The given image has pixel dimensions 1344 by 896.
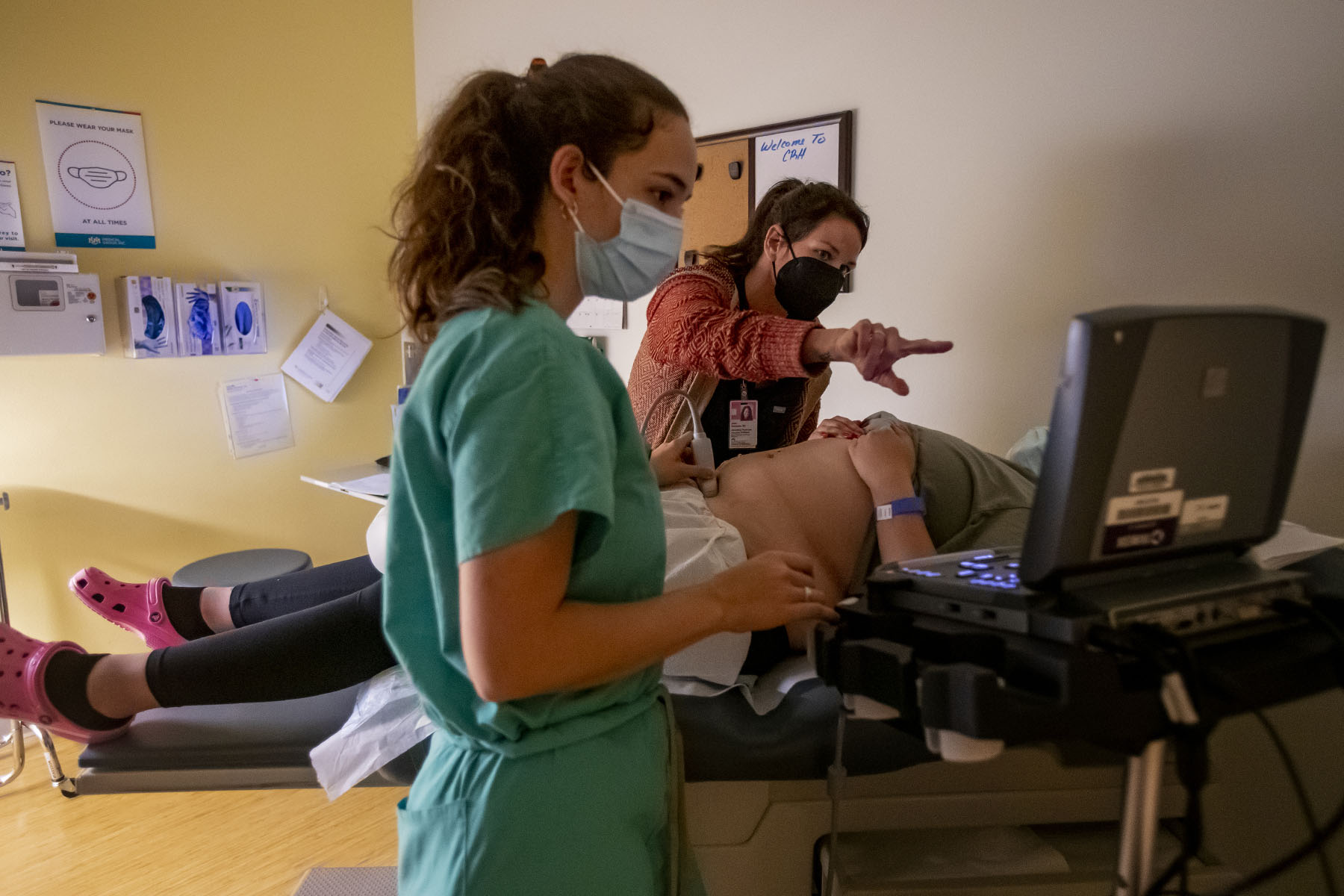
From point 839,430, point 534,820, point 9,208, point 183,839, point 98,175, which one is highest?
point 98,175

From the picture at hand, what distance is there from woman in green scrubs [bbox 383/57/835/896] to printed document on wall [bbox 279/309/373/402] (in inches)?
84.8

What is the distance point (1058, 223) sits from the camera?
1.71 m

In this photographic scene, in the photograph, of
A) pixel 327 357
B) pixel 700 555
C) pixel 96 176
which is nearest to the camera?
pixel 700 555

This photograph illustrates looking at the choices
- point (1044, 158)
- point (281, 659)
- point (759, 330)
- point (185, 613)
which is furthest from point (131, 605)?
point (1044, 158)

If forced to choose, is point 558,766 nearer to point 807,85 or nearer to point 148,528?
point 807,85

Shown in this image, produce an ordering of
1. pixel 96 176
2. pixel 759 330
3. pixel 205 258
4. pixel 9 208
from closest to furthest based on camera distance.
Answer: pixel 759 330 < pixel 9 208 < pixel 96 176 < pixel 205 258

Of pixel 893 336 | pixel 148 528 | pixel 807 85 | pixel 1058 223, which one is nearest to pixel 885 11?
pixel 807 85

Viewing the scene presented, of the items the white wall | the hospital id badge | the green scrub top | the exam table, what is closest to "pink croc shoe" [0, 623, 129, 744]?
the green scrub top

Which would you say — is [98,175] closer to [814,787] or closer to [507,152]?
[507,152]

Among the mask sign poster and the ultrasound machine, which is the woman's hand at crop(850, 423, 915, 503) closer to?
the ultrasound machine

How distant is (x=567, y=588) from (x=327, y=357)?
2.42m

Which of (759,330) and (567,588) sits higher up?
(759,330)

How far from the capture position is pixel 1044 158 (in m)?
1.71

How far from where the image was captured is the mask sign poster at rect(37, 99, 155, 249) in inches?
88.4
